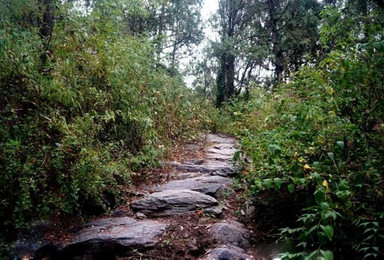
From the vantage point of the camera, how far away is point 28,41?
344cm

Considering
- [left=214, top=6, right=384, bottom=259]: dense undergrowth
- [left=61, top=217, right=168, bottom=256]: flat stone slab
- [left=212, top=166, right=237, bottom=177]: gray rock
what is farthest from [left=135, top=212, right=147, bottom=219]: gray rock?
[left=212, top=166, right=237, bottom=177]: gray rock

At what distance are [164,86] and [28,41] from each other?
330cm

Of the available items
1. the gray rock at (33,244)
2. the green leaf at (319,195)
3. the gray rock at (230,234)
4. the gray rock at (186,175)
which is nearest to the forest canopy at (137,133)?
the green leaf at (319,195)

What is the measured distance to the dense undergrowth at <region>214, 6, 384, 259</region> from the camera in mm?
1804

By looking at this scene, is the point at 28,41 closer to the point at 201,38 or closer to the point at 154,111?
the point at 154,111

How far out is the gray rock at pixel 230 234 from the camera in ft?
8.81

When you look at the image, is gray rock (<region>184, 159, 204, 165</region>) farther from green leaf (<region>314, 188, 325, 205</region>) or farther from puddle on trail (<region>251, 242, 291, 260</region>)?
green leaf (<region>314, 188, 325, 205</region>)

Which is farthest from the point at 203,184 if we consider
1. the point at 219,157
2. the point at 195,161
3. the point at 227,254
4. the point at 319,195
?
the point at 319,195

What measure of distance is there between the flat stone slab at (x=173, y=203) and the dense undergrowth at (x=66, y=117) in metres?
0.40

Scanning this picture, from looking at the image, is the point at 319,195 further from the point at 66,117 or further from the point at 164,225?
the point at 66,117

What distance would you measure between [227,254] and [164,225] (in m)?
0.86

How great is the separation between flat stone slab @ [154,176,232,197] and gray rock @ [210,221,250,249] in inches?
31.6

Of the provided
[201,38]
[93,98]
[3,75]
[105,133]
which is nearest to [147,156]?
[105,133]

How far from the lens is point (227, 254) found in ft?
8.13
